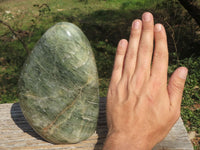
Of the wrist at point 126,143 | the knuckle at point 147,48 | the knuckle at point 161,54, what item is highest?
the knuckle at point 147,48

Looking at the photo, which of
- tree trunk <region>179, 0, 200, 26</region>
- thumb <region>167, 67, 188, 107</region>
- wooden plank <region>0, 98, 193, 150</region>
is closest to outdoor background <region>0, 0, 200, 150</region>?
tree trunk <region>179, 0, 200, 26</region>

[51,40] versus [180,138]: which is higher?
[51,40]

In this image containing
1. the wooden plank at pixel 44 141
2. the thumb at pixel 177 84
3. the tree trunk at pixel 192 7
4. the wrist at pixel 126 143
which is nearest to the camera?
the wrist at pixel 126 143

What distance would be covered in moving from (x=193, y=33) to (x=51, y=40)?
140 inches

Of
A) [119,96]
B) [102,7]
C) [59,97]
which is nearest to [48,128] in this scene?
[59,97]

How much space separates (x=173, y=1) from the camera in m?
4.13

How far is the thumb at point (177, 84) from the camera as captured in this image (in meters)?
1.34

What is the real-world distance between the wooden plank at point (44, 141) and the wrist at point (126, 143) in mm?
354

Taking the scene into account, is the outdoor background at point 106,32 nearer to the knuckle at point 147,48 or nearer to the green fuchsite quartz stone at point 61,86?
the green fuchsite quartz stone at point 61,86

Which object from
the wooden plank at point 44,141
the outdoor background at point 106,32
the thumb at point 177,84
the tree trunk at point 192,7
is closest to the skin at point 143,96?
the thumb at point 177,84

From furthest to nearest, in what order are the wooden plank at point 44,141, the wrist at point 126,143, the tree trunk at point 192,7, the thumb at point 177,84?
the tree trunk at point 192,7 → the wooden plank at point 44,141 → the thumb at point 177,84 → the wrist at point 126,143

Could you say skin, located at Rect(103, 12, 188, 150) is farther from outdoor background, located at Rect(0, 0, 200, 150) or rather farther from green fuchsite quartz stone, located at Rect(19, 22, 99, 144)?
outdoor background, located at Rect(0, 0, 200, 150)

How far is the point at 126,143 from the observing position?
1.24 meters

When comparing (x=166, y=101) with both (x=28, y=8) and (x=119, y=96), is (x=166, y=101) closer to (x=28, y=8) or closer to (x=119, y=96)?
(x=119, y=96)
